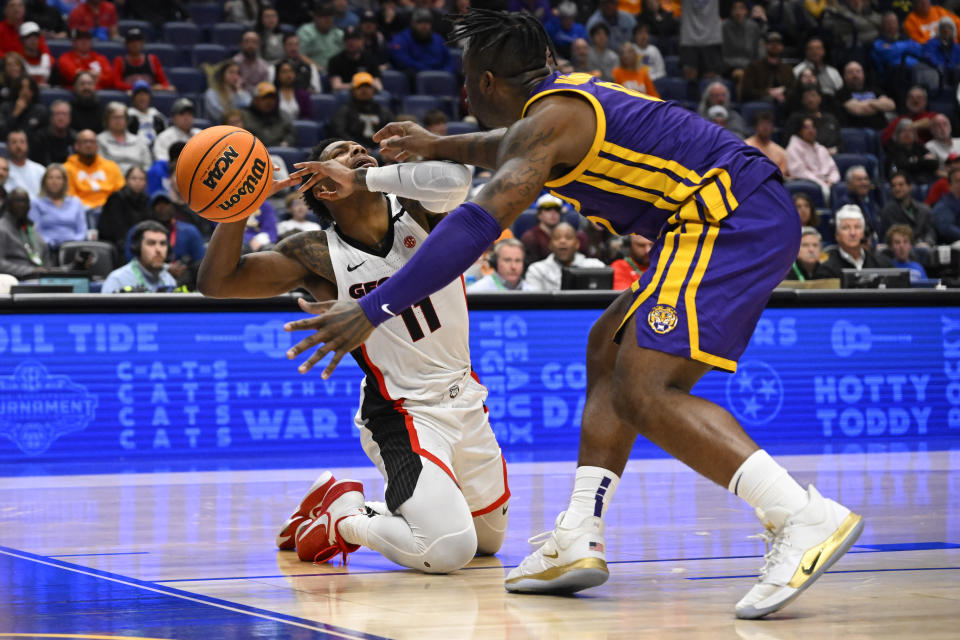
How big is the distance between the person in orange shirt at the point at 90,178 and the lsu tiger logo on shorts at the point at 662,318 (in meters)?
9.31

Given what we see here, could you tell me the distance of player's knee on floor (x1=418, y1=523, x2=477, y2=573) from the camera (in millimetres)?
4430

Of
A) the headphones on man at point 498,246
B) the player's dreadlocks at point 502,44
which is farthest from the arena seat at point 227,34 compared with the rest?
the player's dreadlocks at point 502,44

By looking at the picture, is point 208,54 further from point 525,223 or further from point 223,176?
point 223,176

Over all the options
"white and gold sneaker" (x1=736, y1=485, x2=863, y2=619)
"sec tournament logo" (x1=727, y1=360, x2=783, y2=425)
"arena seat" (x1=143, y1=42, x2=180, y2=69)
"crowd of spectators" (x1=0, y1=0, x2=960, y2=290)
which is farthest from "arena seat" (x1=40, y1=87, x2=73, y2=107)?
"white and gold sneaker" (x1=736, y1=485, x2=863, y2=619)

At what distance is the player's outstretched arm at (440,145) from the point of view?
13.6 ft

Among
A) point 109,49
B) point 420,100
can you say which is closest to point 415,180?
point 420,100

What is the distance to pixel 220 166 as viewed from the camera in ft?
14.9

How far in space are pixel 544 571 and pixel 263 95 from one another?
999 cm

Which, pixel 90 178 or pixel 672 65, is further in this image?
pixel 672 65

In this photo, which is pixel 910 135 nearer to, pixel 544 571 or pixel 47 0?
pixel 47 0

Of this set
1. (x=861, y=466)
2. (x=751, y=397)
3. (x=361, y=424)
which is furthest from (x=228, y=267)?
(x=751, y=397)

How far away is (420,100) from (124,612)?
11.2 meters

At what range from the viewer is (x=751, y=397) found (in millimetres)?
9742

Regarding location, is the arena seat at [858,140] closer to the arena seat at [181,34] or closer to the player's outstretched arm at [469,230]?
the arena seat at [181,34]
